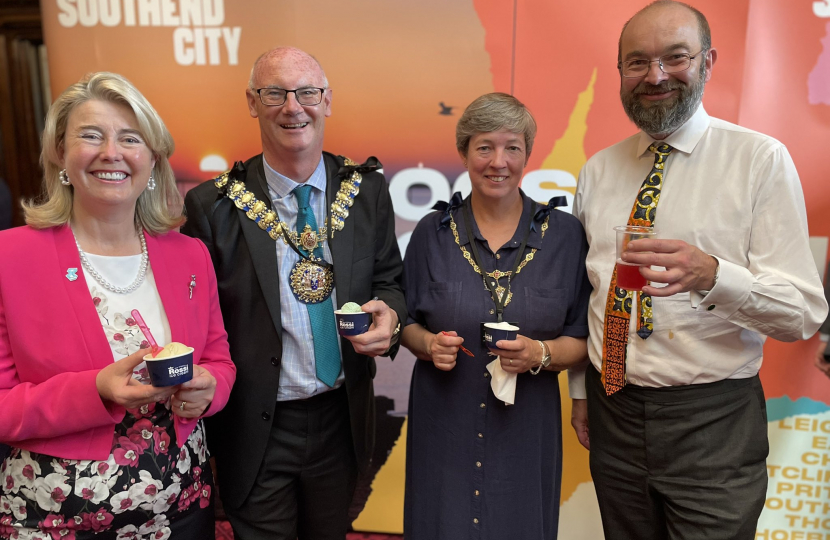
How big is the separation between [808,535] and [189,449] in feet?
11.5

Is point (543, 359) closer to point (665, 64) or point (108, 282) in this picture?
point (665, 64)

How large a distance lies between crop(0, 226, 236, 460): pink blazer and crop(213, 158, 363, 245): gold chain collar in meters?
0.59

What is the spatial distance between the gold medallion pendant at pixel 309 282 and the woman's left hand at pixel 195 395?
0.45 metres

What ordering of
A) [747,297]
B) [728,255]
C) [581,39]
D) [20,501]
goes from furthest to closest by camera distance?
1. [581,39]
2. [728,255]
3. [747,297]
4. [20,501]

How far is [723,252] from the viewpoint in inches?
73.6

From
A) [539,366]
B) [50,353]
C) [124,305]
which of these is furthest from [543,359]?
[50,353]

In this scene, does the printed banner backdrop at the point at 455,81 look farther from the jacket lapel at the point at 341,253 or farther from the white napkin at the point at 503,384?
the white napkin at the point at 503,384

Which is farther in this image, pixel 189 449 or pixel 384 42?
pixel 384 42

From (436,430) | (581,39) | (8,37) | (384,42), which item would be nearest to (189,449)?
(436,430)

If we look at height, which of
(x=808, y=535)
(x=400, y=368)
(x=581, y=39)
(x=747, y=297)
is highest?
(x=581, y=39)

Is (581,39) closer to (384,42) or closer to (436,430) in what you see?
(384,42)

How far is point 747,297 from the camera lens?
1.71 metres

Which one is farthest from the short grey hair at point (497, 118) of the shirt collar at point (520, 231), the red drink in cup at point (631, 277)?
the red drink in cup at point (631, 277)

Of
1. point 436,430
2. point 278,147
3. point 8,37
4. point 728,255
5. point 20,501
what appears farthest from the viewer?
point 8,37
